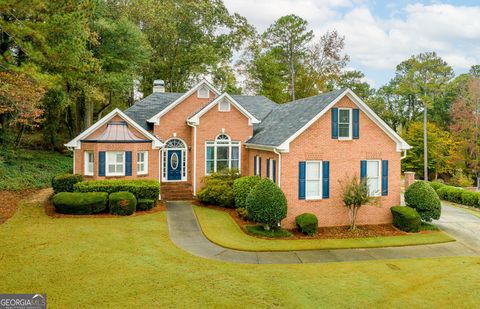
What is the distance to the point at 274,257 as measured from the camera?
12.2 meters

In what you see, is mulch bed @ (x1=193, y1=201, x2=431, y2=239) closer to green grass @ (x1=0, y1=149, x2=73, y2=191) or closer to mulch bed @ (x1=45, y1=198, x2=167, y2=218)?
mulch bed @ (x1=45, y1=198, x2=167, y2=218)

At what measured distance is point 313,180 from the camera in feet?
53.0

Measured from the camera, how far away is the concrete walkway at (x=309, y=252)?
12.0 meters

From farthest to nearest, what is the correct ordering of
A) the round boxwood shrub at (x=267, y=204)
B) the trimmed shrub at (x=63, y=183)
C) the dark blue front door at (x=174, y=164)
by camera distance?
the dark blue front door at (x=174, y=164) < the trimmed shrub at (x=63, y=183) < the round boxwood shrub at (x=267, y=204)

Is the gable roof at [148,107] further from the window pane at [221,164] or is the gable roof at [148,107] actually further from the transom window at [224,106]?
the window pane at [221,164]

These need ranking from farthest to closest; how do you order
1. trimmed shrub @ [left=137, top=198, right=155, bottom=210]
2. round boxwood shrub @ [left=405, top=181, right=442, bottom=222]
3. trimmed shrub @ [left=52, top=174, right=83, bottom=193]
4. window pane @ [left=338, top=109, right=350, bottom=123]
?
trimmed shrub @ [left=52, top=174, right=83, bottom=193], trimmed shrub @ [left=137, top=198, right=155, bottom=210], window pane @ [left=338, top=109, right=350, bottom=123], round boxwood shrub @ [left=405, top=181, right=442, bottom=222]

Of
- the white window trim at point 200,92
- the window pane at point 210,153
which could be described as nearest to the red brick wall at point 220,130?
the window pane at point 210,153

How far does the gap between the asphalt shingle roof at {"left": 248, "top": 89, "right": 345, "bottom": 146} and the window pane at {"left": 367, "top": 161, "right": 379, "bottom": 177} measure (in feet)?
12.3

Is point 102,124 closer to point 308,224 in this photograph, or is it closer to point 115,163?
point 115,163

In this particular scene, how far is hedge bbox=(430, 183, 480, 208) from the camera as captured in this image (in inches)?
949

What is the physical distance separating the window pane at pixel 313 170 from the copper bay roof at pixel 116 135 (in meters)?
9.87

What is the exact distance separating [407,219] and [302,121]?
259 inches

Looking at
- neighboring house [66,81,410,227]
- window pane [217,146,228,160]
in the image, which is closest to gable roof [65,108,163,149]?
neighboring house [66,81,410,227]

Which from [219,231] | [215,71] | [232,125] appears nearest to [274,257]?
[219,231]
